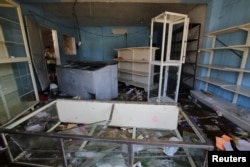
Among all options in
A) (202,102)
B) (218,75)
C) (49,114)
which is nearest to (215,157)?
(49,114)

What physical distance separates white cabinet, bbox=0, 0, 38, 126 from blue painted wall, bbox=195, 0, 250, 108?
406 centimetres

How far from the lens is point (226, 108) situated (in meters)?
2.41

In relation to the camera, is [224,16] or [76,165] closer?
[76,165]

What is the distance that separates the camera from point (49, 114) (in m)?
1.97

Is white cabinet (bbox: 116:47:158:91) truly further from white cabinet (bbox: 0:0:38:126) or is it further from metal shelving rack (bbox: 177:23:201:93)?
white cabinet (bbox: 0:0:38:126)

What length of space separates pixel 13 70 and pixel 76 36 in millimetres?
4235

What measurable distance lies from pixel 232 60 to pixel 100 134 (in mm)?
3005

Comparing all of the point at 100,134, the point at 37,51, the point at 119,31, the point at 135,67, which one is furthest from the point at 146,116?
the point at 119,31

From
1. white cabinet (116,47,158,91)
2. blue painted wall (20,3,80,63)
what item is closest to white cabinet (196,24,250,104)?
white cabinet (116,47,158,91)

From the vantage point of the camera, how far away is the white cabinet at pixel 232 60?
7.48 feet

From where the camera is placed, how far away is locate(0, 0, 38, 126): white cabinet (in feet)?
7.18

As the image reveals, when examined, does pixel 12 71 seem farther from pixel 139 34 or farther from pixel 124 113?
pixel 139 34

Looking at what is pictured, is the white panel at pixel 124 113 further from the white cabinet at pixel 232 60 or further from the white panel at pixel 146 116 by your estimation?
the white cabinet at pixel 232 60

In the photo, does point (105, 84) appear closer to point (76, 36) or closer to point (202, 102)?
point (202, 102)
